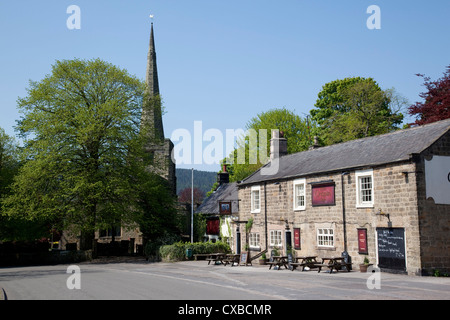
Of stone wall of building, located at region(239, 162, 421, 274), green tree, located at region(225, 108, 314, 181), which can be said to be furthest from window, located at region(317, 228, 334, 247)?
green tree, located at region(225, 108, 314, 181)

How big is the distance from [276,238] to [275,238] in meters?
0.14

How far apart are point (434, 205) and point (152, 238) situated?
27121 millimetres

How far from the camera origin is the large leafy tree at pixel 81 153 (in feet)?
120

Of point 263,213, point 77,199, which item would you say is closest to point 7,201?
point 77,199

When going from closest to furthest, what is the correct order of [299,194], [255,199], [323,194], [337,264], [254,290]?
[254,290] → [337,264] → [323,194] → [299,194] → [255,199]

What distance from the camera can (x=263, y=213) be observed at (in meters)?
34.2

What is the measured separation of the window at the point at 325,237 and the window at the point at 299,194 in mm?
2379

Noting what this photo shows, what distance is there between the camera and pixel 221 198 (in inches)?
1827

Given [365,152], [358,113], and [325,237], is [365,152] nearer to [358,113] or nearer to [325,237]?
[325,237]

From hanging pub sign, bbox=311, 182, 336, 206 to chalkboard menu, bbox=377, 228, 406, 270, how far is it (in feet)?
13.5

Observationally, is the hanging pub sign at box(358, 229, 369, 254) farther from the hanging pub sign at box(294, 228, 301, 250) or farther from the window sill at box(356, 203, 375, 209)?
the hanging pub sign at box(294, 228, 301, 250)

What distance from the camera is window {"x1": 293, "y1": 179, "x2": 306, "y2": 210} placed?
100ft

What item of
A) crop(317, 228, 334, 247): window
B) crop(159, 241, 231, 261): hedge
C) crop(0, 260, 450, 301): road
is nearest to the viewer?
crop(0, 260, 450, 301): road

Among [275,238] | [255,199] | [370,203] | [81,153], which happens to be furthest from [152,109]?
[370,203]
